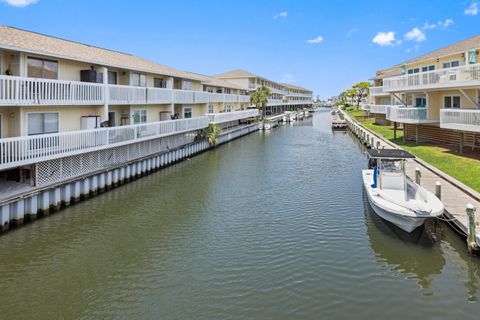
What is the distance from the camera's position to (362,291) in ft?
34.2

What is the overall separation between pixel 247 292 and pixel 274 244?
3.64 m

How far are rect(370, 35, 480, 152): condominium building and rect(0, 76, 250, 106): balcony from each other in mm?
21185

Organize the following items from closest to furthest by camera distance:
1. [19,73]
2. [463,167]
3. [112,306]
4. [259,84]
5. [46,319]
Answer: [46,319]
[112,306]
[19,73]
[463,167]
[259,84]

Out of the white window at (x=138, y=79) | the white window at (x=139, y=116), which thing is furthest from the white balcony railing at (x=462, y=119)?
the white window at (x=138, y=79)

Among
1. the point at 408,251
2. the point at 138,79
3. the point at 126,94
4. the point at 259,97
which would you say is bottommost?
the point at 408,251

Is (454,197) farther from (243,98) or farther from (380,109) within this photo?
(243,98)

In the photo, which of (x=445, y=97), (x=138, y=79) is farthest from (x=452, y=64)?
(x=138, y=79)

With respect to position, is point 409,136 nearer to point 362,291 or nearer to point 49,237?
point 362,291

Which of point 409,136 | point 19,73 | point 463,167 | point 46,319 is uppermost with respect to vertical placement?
point 19,73

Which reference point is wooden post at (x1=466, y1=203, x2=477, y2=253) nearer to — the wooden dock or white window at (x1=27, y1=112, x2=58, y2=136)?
the wooden dock

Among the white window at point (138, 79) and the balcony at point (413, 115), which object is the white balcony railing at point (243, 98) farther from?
the white window at point (138, 79)

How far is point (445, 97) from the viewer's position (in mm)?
30000

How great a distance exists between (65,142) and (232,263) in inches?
451

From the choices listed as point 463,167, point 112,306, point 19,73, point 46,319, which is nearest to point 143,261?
point 112,306
